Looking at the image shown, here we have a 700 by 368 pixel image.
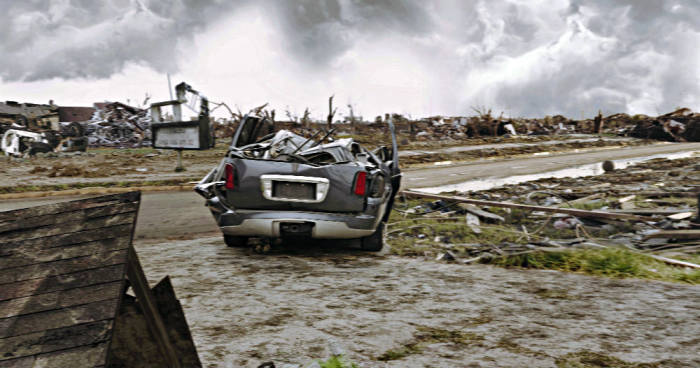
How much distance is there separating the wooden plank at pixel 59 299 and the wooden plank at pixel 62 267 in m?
0.10

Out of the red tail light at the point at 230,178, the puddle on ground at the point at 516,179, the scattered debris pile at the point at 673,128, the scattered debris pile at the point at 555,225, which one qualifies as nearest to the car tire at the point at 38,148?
the puddle on ground at the point at 516,179

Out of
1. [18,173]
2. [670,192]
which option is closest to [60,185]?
[18,173]

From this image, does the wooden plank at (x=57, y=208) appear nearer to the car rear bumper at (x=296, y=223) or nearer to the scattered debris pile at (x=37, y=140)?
the car rear bumper at (x=296, y=223)

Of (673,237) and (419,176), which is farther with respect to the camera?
(419,176)

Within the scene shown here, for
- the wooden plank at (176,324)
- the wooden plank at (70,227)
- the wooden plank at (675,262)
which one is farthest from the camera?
the wooden plank at (675,262)

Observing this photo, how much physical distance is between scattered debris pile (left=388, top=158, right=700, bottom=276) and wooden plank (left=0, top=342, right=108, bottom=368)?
4.91m

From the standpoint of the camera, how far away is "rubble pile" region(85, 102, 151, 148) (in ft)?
104

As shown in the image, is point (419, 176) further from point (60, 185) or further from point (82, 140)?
point (82, 140)

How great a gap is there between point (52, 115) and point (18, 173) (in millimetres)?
26233

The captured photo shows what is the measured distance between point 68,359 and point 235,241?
16.1 ft

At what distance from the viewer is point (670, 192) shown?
9.70 meters

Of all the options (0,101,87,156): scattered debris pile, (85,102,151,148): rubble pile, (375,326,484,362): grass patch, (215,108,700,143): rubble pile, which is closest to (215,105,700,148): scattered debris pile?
(215,108,700,143): rubble pile

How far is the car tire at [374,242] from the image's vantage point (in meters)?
6.23

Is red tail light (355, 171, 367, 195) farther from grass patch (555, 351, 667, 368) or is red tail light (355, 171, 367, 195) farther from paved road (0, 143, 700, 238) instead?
paved road (0, 143, 700, 238)
